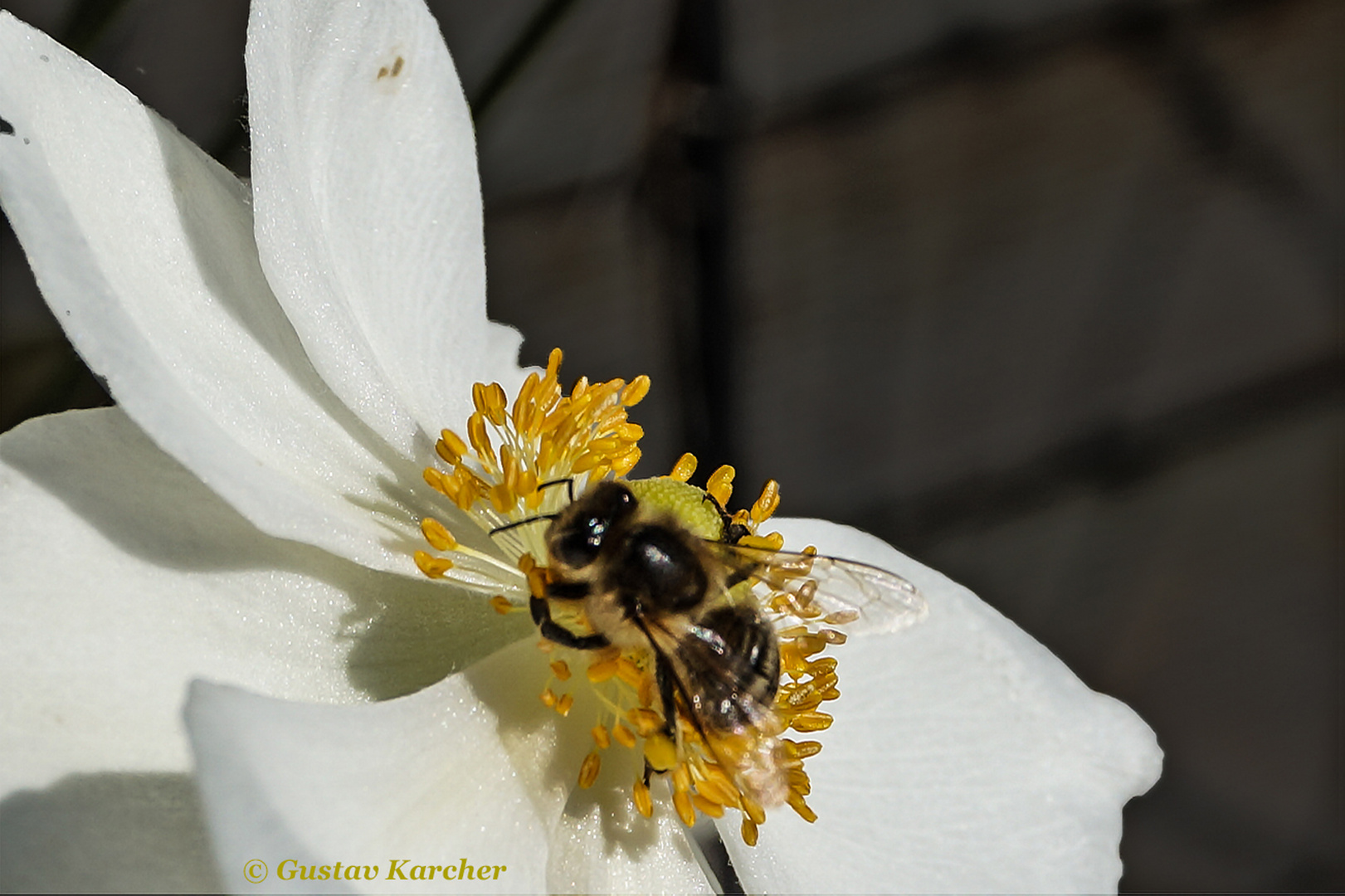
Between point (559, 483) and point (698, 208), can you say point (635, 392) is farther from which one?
point (698, 208)

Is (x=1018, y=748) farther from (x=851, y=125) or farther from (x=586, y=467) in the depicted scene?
(x=851, y=125)

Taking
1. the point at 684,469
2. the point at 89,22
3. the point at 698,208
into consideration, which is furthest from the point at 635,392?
the point at 698,208

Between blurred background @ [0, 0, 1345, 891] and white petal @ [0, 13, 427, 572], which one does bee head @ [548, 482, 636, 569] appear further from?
blurred background @ [0, 0, 1345, 891]

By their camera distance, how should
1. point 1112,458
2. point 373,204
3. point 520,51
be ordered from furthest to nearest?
point 1112,458 → point 520,51 → point 373,204

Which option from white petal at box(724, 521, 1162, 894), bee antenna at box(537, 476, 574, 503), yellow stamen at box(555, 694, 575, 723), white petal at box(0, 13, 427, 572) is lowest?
white petal at box(724, 521, 1162, 894)

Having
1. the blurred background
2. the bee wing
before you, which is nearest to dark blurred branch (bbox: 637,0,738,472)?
the blurred background

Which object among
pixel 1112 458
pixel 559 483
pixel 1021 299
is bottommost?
pixel 1112 458

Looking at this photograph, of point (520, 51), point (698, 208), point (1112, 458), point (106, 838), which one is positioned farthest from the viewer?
point (1112, 458)
